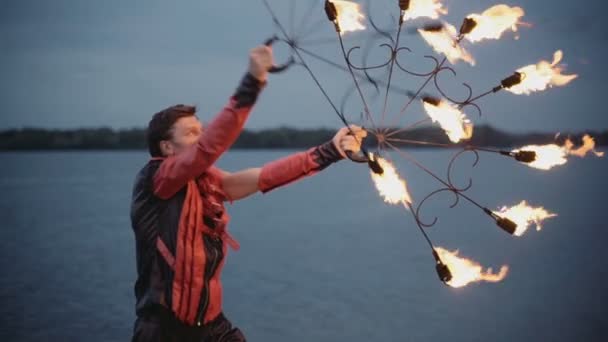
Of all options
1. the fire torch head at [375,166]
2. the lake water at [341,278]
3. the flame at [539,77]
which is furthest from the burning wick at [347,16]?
the lake water at [341,278]

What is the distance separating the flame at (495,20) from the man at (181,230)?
1.79ft

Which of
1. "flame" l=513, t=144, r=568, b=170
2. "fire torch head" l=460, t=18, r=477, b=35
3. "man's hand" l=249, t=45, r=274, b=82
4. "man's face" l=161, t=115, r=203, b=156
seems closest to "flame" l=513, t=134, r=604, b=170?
"flame" l=513, t=144, r=568, b=170

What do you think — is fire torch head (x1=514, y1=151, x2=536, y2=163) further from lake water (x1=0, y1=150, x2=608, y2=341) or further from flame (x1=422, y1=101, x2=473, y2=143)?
lake water (x1=0, y1=150, x2=608, y2=341)

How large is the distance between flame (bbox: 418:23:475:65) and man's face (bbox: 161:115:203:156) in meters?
0.92

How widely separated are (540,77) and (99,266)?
659cm

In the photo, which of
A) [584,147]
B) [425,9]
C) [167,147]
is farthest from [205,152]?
[584,147]

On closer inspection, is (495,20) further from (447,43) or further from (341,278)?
(341,278)

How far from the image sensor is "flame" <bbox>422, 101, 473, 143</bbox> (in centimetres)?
220

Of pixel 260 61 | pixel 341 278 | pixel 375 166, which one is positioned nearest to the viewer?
pixel 260 61

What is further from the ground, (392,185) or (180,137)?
(392,185)

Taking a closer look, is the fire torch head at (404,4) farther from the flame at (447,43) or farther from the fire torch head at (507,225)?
the fire torch head at (507,225)

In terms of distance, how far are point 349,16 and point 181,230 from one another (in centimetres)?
98

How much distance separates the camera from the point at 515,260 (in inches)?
304

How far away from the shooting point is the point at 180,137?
2.37 m
